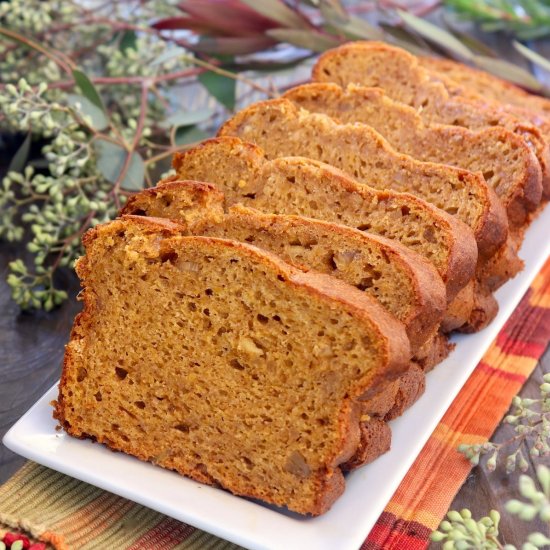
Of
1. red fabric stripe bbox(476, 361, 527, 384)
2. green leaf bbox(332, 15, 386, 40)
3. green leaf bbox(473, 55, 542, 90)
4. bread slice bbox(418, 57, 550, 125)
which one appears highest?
green leaf bbox(473, 55, 542, 90)

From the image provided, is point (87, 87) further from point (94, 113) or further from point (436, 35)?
point (436, 35)

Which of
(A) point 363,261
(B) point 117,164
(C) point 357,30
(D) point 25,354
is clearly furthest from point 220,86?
(A) point 363,261

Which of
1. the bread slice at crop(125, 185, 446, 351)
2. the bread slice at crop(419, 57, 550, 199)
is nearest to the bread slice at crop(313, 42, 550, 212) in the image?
the bread slice at crop(419, 57, 550, 199)

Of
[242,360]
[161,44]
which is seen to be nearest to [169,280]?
[242,360]

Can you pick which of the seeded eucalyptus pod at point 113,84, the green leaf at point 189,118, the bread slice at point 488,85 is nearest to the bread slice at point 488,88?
the bread slice at point 488,85

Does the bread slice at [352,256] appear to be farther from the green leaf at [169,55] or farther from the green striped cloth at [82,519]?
the green leaf at [169,55]

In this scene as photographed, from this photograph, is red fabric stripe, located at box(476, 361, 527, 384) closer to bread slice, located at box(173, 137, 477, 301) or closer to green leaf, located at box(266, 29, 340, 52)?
bread slice, located at box(173, 137, 477, 301)

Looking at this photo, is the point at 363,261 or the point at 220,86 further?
the point at 220,86

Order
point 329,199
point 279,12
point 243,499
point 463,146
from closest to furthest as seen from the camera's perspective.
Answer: point 243,499 < point 329,199 < point 463,146 < point 279,12

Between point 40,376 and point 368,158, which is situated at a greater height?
point 368,158
